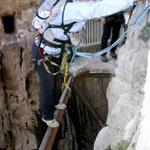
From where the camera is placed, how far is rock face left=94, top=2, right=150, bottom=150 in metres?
3.42

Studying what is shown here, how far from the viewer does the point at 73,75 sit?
7.39 m

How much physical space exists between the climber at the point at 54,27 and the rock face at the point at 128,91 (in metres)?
0.46

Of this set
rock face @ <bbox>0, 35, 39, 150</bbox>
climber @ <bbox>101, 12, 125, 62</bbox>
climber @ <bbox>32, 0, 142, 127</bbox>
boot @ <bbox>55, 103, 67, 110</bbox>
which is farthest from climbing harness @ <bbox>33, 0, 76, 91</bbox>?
rock face @ <bbox>0, 35, 39, 150</bbox>

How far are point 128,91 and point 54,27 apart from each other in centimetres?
112

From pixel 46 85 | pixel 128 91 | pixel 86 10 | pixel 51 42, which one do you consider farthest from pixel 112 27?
pixel 128 91

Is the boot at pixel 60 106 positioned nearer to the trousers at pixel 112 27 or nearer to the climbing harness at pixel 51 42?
the climbing harness at pixel 51 42

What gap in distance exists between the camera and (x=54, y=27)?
4262 millimetres

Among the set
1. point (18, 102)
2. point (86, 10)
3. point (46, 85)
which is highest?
point (86, 10)

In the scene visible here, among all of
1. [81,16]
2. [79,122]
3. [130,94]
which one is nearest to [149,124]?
[130,94]

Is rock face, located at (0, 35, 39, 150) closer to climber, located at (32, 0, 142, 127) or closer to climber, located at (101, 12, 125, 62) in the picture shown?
climber, located at (101, 12, 125, 62)

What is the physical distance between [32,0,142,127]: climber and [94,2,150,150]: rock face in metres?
0.46

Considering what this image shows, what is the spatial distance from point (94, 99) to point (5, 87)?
82.3 inches

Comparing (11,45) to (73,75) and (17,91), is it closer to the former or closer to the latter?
(17,91)

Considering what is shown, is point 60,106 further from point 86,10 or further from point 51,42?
point 86,10
